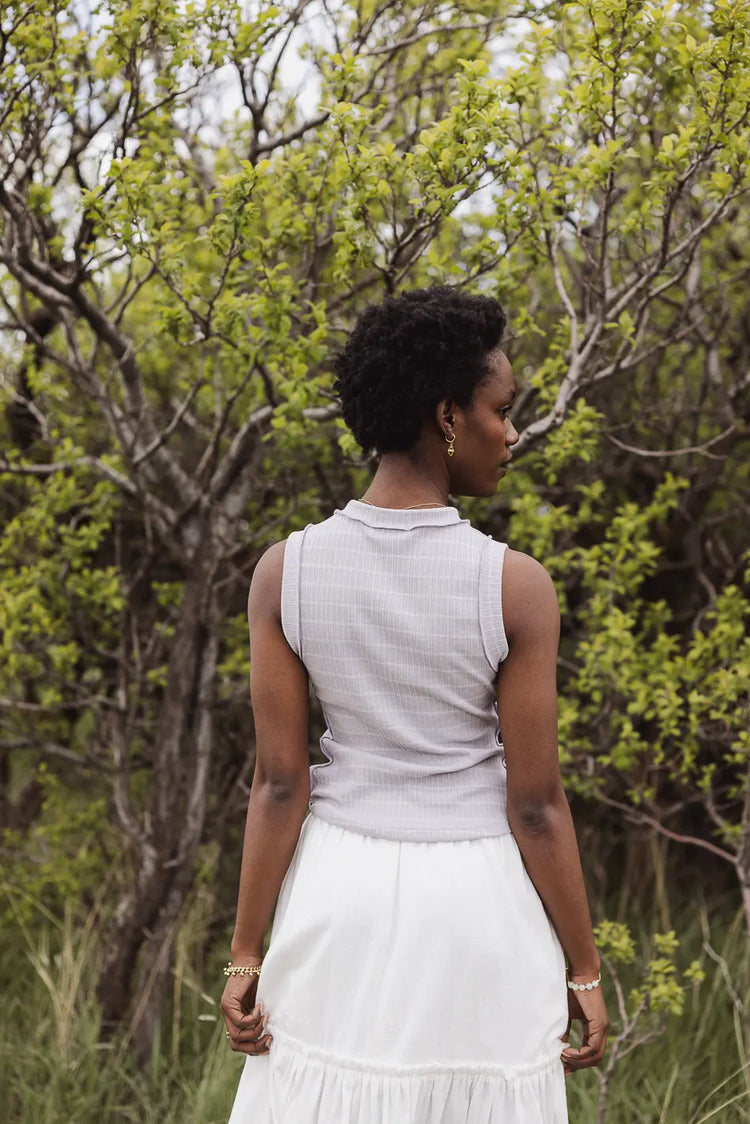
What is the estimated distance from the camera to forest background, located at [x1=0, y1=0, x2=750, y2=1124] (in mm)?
2939

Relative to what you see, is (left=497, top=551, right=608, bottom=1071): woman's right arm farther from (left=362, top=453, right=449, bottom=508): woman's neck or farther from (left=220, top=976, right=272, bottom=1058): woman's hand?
(left=220, top=976, right=272, bottom=1058): woman's hand

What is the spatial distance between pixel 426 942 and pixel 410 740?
1.09 ft

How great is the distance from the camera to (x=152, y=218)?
2.96m

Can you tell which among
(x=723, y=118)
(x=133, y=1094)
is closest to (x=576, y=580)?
(x=723, y=118)

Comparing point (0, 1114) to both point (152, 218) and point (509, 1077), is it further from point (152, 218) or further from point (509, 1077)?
point (152, 218)

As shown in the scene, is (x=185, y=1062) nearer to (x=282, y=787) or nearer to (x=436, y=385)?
(x=282, y=787)

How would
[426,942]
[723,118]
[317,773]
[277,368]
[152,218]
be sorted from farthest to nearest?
1. [277,368]
2. [152,218]
3. [723,118]
4. [317,773]
5. [426,942]

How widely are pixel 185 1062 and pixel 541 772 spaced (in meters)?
2.58

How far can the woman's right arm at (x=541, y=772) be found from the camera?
5.88 ft

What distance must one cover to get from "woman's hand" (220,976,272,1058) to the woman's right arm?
0.54 metres

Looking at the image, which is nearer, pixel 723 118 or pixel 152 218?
pixel 723 118

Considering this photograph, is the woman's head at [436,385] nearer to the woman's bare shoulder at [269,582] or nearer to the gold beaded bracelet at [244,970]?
the woman's bare shoulder at [269,582]

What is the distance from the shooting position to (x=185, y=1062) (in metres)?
3.78

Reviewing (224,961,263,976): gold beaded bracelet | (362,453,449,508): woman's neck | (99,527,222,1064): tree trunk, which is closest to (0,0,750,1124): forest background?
(99,527,222,1064): tree trunk
